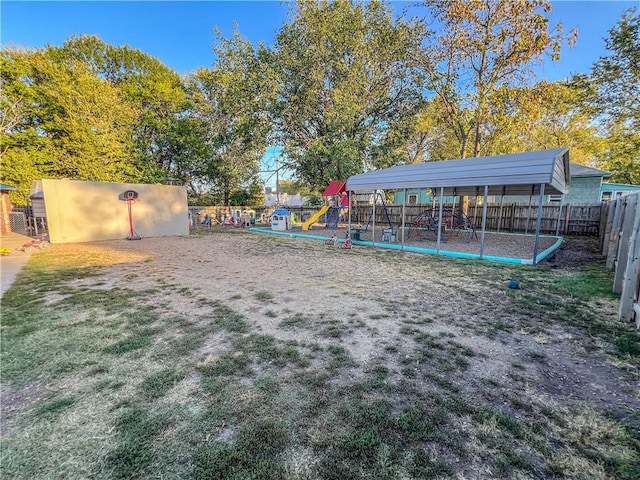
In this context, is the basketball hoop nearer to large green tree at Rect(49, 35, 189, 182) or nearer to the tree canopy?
the tree canopy

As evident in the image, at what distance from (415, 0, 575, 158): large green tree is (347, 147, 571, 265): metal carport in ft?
18.7

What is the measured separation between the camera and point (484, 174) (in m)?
7.23

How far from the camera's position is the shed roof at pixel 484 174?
6460 millimetres

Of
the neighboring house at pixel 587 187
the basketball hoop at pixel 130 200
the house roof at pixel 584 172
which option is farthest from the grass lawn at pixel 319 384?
the neighboring house at pixel 587 187

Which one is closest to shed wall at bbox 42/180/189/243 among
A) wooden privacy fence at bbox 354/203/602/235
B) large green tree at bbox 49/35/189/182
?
large green tree at bbox 49/35/189/182

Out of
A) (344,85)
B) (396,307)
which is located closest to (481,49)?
(344,85)

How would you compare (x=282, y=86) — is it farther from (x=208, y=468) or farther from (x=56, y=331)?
(x=208, y=468)

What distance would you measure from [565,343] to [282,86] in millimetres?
16146

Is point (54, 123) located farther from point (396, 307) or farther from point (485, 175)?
point (485, 175)

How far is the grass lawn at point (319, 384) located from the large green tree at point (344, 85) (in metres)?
12.0

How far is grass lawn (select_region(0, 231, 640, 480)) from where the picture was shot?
1.56m

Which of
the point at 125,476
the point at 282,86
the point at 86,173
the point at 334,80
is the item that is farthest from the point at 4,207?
the point at 125,476

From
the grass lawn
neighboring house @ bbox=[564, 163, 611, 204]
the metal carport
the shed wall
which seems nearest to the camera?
the grass lawn

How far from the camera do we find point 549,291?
14.9 feet
